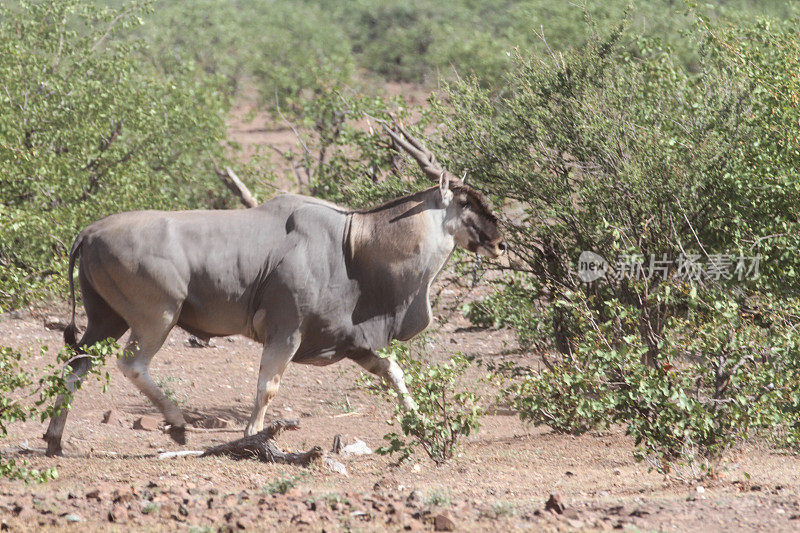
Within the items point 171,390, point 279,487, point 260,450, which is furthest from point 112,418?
point 279,487

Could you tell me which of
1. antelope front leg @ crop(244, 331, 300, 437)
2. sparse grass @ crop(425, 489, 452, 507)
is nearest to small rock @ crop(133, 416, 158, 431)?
antelope front leg @ crop(244, 331, 300, 437)

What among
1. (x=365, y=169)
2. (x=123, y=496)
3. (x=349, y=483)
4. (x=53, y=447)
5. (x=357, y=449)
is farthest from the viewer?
(x=365, y=169)

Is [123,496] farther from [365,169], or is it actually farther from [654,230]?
[365,169]

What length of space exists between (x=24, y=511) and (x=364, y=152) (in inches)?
249

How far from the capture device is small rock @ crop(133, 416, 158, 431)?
27.6ft

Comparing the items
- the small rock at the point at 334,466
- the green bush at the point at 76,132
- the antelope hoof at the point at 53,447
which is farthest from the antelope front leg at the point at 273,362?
the green bush at the point at 76,132

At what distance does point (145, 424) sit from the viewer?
840cm

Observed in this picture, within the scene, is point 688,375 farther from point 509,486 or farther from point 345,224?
point 345,224

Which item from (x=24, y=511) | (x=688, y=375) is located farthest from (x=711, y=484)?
(x=24, y=511)

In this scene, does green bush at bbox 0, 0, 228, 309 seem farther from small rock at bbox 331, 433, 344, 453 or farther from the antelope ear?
the antelope ear

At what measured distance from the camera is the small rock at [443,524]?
16.1 ft

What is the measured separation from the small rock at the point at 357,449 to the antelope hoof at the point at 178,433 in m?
1.15

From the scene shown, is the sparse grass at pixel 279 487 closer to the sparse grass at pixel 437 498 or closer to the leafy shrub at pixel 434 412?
the sparse grass at pixel 437 498

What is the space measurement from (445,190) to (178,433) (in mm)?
2634
